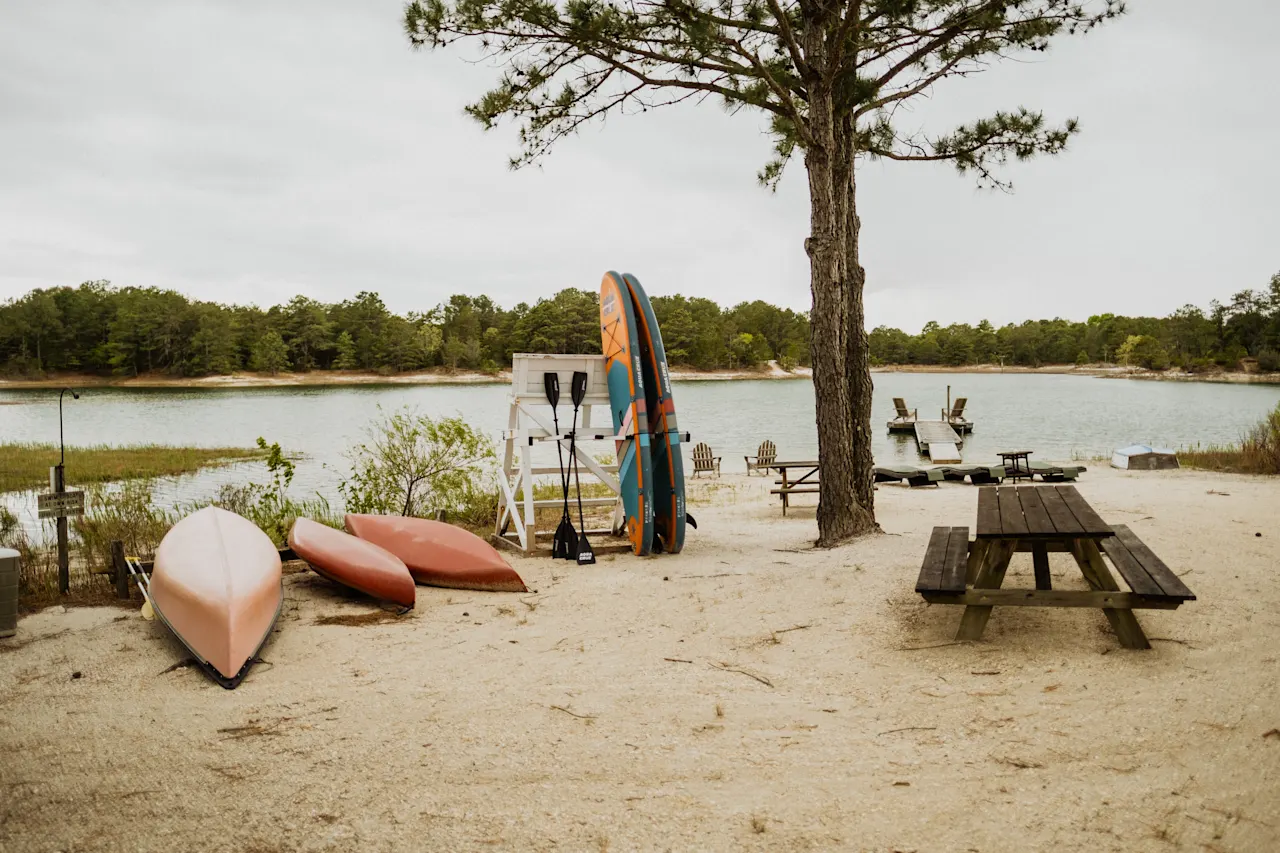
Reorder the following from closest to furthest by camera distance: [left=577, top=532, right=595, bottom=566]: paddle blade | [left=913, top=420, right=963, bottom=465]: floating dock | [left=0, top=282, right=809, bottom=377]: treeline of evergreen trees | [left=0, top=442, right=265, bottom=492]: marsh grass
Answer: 1. [left=577, top=532, right=595, bottom=566]: paddle blade
2. [left=0, top=442, right=265, bottom=492]: marsh grass
3. [left=913, top=420, right=963, bottom=465]: floating dock
4. [left=0, top=282, right=809, bottom=377]: treeline of evergreen trees

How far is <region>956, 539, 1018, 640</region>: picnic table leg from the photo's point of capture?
12.4 ft

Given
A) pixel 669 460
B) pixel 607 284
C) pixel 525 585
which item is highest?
pixel 607 284

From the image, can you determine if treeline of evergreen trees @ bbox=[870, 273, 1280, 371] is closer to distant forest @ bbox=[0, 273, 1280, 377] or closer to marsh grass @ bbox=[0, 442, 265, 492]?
distant forest @ bbox=[0, 273, 1280, 377]

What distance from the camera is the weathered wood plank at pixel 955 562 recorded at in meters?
3.67

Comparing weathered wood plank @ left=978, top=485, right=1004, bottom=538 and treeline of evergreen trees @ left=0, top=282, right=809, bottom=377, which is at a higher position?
treeline of evergreen trees @ left=0, top=282, right=809, bottom=377

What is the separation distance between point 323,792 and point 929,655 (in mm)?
2597

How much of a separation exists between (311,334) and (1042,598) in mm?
87180

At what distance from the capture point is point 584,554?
6.65 meters

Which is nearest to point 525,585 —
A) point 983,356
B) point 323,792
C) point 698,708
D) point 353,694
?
point 353,694

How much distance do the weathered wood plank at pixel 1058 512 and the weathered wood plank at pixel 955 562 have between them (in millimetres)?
443

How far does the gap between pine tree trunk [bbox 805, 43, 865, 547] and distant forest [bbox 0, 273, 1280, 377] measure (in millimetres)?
66269

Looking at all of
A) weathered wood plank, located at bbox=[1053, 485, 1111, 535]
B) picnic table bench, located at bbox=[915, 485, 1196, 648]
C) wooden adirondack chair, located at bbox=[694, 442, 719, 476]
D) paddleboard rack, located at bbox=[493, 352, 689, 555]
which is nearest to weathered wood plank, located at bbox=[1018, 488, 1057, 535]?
picnic table bench, located at bbox=[915, 485, 1196, 648]

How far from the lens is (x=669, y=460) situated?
6809 mm

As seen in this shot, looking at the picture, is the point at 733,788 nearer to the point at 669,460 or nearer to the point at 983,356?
the point at 669,460
